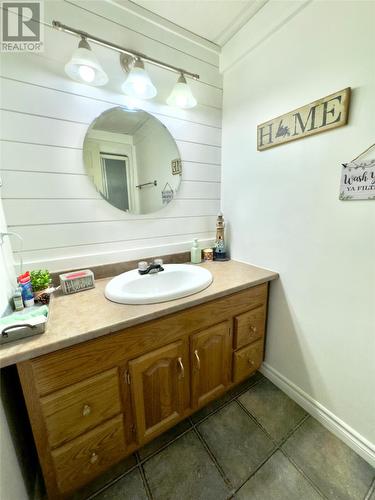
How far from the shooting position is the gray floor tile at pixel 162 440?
3.27 feet

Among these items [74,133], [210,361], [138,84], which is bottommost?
[210,361]

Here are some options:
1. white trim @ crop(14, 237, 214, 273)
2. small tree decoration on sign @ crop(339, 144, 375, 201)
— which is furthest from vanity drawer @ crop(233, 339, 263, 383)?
small tree decoration on sign @ crop(339, 144, 375, 201)

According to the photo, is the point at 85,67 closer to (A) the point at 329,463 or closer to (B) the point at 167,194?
(B) the point at 167,194

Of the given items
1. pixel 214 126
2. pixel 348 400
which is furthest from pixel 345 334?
pixel 214 126

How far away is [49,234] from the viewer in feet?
3.37

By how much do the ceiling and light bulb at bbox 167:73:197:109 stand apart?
0.30 m

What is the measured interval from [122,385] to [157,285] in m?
0.51

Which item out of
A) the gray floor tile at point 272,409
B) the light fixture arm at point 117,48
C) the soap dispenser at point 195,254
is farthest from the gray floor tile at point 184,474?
the light fixture arm at point 117,48

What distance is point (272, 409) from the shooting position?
1.19 m

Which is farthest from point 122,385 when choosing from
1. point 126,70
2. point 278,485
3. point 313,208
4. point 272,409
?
point 126,70

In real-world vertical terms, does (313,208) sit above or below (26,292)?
above

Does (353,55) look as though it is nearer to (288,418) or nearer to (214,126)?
(214,126)

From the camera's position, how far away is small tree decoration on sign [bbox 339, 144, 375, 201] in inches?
31.7

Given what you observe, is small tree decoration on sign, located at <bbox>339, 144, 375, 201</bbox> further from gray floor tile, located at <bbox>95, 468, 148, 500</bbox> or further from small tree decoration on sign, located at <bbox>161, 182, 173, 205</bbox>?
gray floor tile, located at <bbox>95, 468, 148, 500</bbox>
